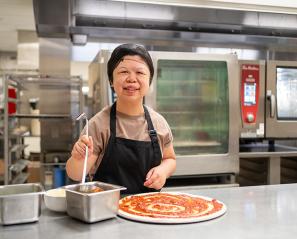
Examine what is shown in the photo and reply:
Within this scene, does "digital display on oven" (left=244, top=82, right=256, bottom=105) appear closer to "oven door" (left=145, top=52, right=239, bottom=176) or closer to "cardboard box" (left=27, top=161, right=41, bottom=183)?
"oven door" (left=145, top=52, right=239, bottom=176)

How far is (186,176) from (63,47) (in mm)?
2090

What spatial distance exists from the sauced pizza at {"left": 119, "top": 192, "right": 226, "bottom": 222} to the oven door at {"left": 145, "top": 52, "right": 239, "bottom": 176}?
3.57 feet

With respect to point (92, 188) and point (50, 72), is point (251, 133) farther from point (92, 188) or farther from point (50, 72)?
point (50, 72)

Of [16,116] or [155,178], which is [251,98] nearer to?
[155,178]

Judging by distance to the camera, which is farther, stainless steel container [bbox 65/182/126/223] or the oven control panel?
the oven control panel

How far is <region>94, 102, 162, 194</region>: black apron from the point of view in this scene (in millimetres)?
1426

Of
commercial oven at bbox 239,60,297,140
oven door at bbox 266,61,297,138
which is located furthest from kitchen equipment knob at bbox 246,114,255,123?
oven door at bbox 266,61,297,138

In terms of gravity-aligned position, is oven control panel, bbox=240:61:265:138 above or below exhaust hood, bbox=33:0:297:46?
below

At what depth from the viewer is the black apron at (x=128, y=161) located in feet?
4.68

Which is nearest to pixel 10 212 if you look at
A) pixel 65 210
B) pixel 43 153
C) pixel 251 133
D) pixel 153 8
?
pixel 65 210

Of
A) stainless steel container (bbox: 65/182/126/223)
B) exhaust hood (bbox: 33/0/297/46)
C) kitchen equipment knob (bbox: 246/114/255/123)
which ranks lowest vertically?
stainless steel container (bbox: 65/182/126/223)

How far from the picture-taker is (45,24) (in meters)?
2.91

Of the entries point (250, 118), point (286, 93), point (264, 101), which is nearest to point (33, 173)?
point (250, 118)

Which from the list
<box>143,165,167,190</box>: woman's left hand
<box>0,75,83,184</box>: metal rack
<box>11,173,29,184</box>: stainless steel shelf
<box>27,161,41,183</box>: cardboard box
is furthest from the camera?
<box>27,161,41,183</box>: cardboard box
